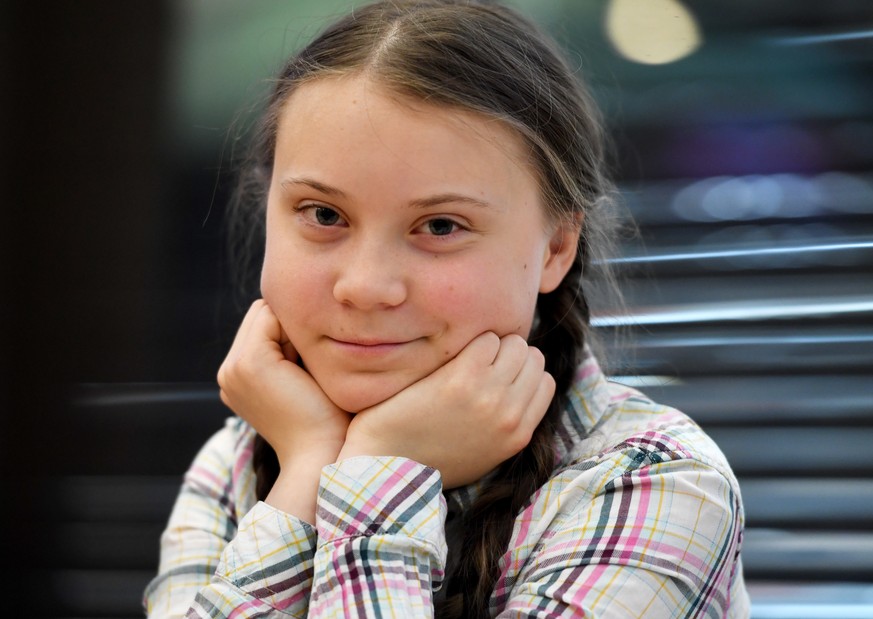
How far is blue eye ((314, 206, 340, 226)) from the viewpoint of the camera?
132 cm

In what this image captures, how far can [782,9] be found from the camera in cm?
182

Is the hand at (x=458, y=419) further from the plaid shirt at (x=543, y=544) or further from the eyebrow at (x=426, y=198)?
the eyebrow at (x=426, y=198)

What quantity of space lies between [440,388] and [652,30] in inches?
39.1

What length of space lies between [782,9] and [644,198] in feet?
1.49

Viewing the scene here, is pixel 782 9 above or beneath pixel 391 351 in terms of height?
above

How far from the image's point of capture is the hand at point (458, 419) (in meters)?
1.31

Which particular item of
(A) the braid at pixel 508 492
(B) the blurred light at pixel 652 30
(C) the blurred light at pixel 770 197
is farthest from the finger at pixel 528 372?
(B) the blurred light at pixel 652 30

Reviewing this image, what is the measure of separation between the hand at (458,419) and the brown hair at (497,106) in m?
0.09

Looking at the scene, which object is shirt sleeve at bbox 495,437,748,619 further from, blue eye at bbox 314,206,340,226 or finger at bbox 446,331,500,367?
blue eye at bbox 314,206,340,226

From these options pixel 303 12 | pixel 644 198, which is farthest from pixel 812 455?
pixel 303 12

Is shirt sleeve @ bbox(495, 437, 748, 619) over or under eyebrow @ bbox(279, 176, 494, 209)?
under

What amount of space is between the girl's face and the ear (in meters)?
0.08

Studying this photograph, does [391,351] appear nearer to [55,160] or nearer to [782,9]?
[782,9]

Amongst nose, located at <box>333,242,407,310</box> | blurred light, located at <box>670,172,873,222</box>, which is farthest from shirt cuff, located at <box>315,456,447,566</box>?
blurred light, located at <box>670,172,873,222</box>
